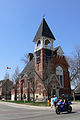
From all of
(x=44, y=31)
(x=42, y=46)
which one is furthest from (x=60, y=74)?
(x=44, y=31)

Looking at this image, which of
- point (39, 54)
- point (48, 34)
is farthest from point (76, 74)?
point (48, 34)

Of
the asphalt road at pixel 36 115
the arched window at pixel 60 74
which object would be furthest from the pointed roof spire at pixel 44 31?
the asphalt road at pixel 36 115

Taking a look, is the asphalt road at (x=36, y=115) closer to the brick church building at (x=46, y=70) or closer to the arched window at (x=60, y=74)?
the brick church building at (x=46, y=70)

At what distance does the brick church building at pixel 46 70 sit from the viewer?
114 feet

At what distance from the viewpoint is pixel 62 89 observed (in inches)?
1467

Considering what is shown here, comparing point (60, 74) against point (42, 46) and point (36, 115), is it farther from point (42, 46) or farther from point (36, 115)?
point (36, 115)

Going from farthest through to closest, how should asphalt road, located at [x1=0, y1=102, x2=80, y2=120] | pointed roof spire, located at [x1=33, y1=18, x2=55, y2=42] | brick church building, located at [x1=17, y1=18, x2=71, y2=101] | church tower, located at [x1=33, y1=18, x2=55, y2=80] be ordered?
pointed roof spire, located at [x1=33, y1=18, x2=55, y2=42] → church tower, located at [x1=33, y1=18, x2=55, y2=80] → brick church building, located at [x1=17, y1=18, x2=71, y2=101] → asphalt road, located at [x1=0, y1=102, x2=80, y2=120]

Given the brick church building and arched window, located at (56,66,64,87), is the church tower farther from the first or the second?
arched window, located at (56,66,64,87)

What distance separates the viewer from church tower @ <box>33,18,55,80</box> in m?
37.3

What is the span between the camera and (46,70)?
34031 millimetres

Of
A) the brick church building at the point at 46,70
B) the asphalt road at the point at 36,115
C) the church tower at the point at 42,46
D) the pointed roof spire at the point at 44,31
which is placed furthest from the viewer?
the pointed roof spire at the point at 44,31

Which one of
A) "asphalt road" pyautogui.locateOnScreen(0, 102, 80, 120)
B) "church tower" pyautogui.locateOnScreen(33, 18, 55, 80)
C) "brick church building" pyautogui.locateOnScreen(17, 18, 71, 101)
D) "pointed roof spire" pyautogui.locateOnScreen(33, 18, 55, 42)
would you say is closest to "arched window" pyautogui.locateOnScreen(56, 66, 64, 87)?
"brick church building" pyautogui.locateOnScreen(17, 18, 71, 101)

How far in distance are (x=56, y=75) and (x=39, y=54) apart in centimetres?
740

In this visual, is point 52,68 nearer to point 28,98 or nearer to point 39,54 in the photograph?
point 39,54
